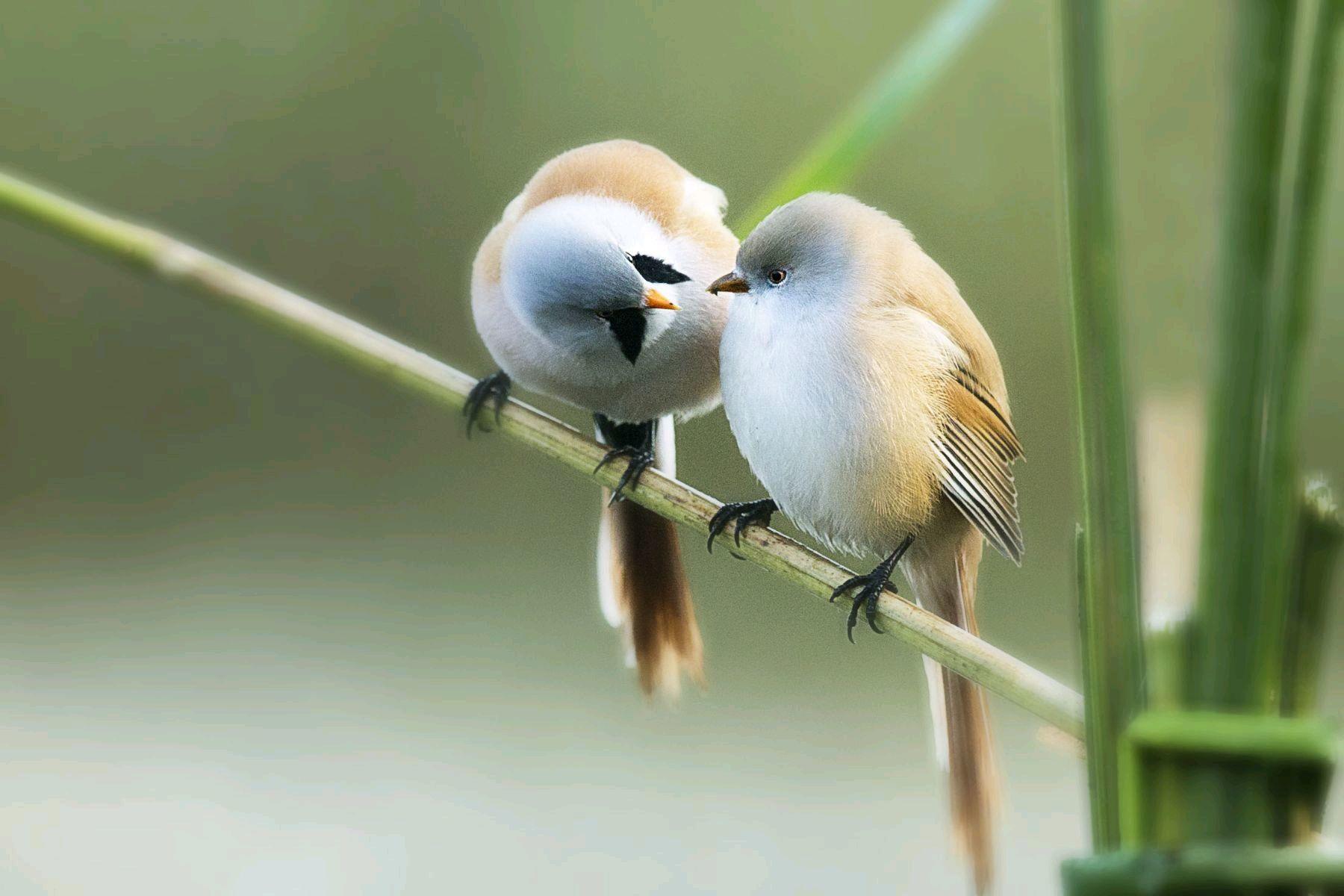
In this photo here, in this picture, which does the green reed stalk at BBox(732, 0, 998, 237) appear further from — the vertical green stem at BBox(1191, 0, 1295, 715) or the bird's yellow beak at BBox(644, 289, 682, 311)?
the vertical green stem at BBox(1191, 0, 1295, 715)

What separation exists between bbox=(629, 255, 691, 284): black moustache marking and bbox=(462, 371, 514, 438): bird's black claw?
0.09m

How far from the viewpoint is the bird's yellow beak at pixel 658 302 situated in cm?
53

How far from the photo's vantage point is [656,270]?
556 millimetres

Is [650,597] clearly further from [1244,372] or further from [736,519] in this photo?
[1244,372]

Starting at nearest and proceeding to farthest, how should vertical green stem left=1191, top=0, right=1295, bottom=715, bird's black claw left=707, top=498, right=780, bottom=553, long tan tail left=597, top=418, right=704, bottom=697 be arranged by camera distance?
vertical green stem left=1191, top=0, right=1295, bottom=715, bird's black claw left=707, top=498, right=780, bottom=553, long tan tail left=597, top=418, right=704, bottom=697

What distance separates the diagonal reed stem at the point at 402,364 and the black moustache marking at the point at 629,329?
0.05 meters

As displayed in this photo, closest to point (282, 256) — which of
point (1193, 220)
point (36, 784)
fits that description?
point (36, 784)

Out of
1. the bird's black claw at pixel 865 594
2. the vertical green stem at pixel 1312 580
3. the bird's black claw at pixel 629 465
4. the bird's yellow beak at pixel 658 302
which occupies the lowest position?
the vertical green stem at pixel 1312 580

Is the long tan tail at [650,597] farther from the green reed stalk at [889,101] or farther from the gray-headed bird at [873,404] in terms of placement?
the green reed stalk at [889,101]

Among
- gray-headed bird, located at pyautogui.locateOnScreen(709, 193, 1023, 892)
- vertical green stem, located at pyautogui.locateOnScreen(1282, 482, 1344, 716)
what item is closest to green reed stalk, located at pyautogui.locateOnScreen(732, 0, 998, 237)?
gray-headed bird, located at pyautogui.locateOnScreen(709, 193, 1023, 892)

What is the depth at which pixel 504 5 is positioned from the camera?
41.0 inches

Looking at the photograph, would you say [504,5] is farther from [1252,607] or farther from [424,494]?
[1252,607]

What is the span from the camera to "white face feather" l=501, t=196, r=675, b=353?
541 millimetres

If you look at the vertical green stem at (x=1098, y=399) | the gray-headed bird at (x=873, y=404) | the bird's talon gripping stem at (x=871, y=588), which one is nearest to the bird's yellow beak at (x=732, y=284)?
the gray-headed bird at (x=873, y=404)
